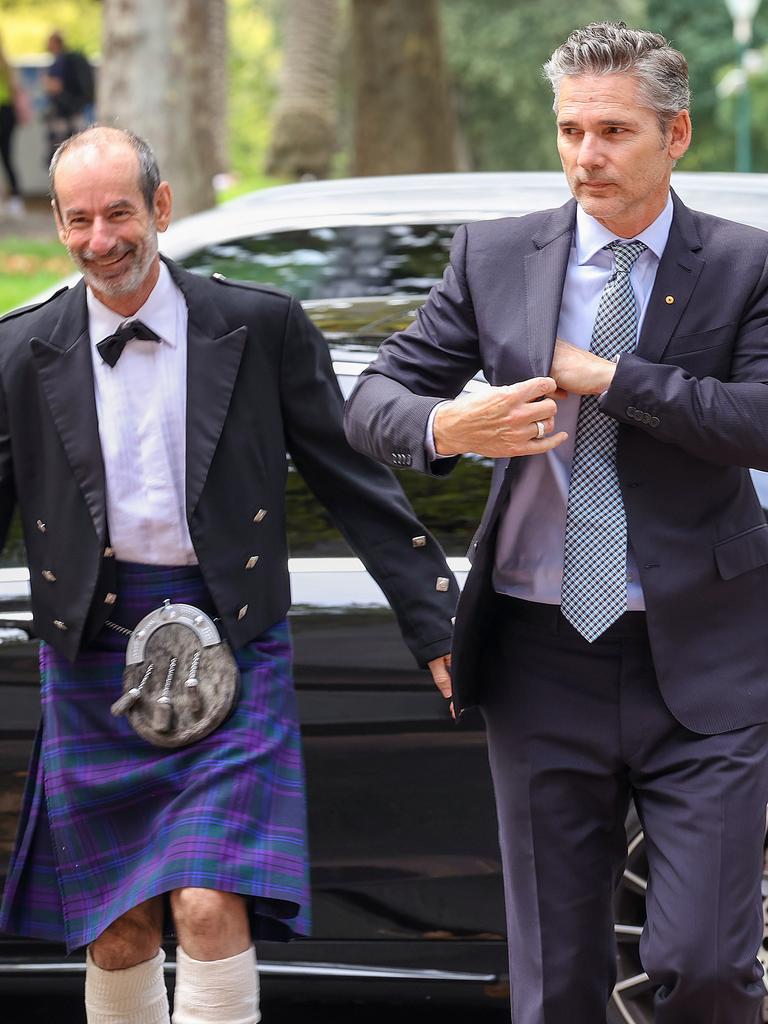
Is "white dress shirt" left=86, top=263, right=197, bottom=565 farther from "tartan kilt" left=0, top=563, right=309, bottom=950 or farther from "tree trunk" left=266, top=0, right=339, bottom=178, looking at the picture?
"tree trunk" left=266, top=0, right=339, bottom=178

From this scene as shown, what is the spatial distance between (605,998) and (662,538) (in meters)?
0.85

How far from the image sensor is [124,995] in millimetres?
3193

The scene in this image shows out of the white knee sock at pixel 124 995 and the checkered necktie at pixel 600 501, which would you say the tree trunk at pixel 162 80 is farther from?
the checkered necktie at pixel 600 501

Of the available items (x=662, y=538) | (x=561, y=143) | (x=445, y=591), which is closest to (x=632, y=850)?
(x=445, y=591)

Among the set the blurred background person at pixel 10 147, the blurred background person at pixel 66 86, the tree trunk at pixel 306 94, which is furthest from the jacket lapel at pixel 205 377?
the tree trunk at pixel 306 94

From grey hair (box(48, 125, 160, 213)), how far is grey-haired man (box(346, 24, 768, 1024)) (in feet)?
1.75

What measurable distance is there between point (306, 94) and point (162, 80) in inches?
456

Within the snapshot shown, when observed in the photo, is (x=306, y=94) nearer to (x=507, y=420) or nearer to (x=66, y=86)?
(x=66, y=86)

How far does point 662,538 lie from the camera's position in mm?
2801

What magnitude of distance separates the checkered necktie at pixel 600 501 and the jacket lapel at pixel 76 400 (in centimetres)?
87

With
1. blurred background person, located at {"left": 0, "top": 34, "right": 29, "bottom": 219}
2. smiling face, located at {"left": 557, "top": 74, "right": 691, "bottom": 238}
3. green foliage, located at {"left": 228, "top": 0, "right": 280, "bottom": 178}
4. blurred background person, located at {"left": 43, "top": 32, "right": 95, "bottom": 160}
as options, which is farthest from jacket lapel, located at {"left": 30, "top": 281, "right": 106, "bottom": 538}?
green foliage, located at {"left": 228, "top": 0, "right": 280, "bottom": 178}

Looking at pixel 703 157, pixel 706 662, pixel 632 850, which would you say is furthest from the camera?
pixel 703 157

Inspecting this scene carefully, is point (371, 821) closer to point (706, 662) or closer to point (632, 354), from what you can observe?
point (706, 662)

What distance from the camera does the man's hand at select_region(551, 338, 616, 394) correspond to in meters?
2.68
